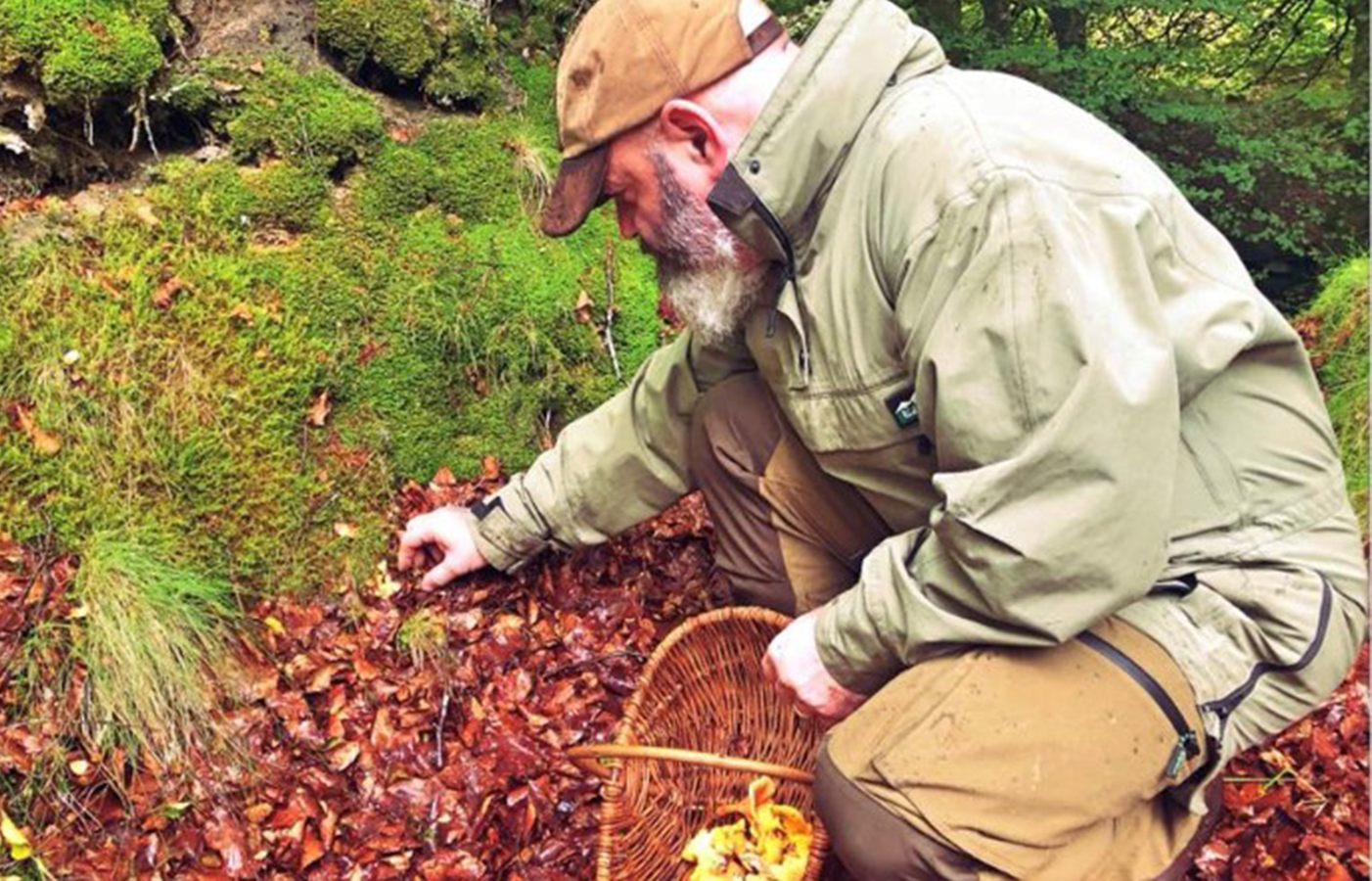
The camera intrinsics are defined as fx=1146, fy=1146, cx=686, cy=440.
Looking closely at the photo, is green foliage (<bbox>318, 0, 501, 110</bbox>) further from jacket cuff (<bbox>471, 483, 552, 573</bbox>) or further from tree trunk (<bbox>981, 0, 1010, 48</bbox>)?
tree trunk (<bbox>981, 0, 1010, 48</bbox>)

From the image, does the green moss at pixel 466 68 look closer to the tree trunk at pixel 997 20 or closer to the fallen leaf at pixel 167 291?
the fallen leaf at pixel 167 291

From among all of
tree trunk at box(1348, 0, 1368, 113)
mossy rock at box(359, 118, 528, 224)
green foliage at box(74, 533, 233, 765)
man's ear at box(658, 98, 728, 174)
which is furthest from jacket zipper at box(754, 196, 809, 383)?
tree trunk at box(1348, 0, 1368, 113)

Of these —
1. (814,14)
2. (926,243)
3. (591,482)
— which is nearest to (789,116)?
(926,243)

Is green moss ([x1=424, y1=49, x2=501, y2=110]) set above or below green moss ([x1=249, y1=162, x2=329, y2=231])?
above

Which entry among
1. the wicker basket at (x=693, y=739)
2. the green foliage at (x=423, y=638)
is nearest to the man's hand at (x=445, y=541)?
the green foliage at (x=423, y=638)

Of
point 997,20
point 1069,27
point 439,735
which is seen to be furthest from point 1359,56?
point 439,735

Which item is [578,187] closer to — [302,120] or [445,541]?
[445,541]

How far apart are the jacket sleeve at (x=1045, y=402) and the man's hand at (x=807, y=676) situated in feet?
1.48

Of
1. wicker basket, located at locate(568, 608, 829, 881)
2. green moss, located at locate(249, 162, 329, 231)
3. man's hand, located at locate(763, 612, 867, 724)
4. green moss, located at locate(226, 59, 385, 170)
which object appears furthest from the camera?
green moss, located at locate(226, 59, 385, 170)

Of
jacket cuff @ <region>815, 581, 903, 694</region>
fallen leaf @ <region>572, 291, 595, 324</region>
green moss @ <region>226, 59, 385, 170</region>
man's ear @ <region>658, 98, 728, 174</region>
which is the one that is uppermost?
man's ear @ <region>658, 98, 728, 174</region>

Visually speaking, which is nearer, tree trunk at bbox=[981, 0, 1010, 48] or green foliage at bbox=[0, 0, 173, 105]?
green foliage at bbox=[0, 0, 173, 105]

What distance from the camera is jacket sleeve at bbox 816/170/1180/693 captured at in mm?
2090

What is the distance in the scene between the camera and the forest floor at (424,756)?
2.96 m

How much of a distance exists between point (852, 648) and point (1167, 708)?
2.12 ft
